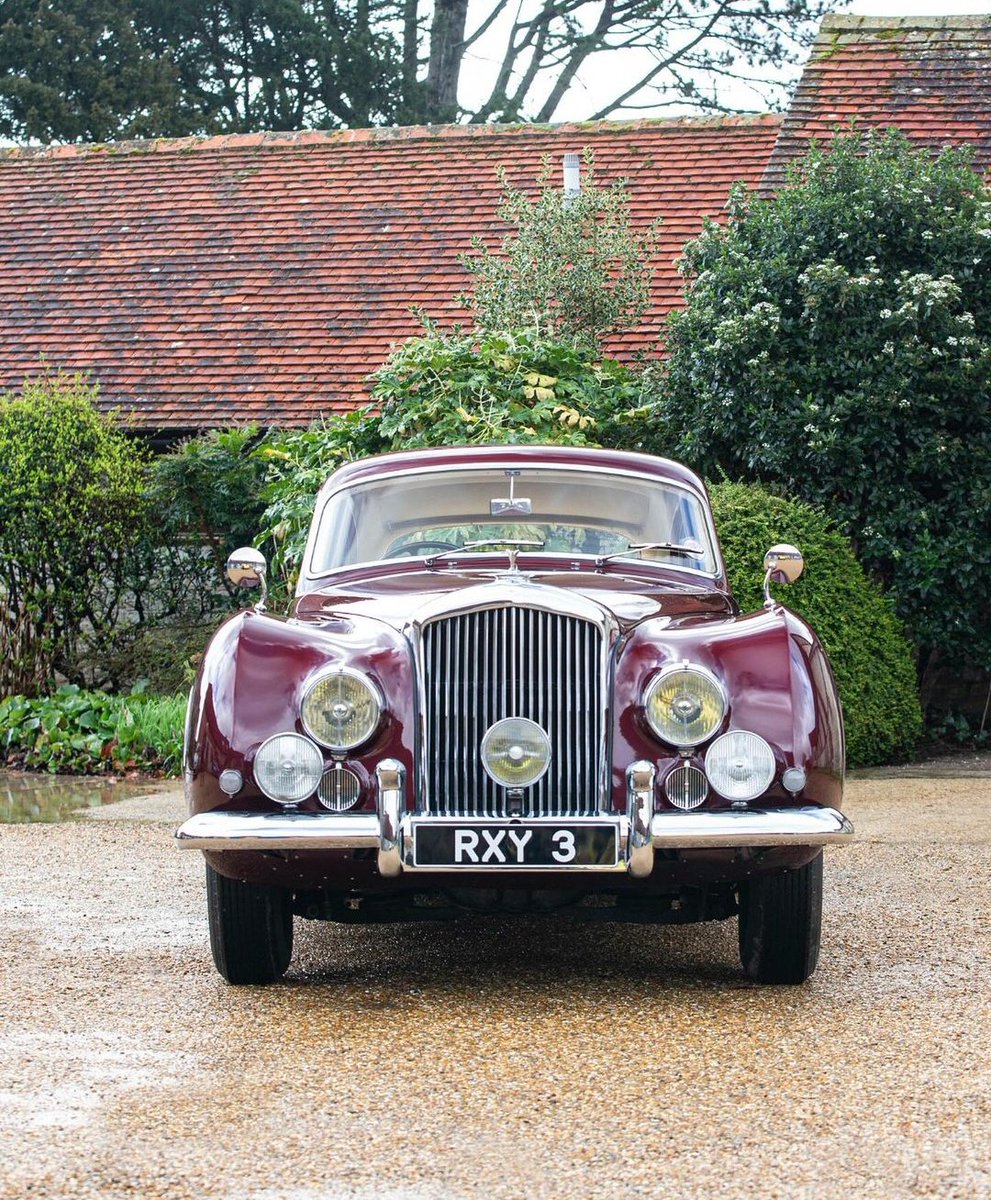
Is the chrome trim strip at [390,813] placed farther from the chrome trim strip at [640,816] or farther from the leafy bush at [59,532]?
the leafy bush at [59,532]

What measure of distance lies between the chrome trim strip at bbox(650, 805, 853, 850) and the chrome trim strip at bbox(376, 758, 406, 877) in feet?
2.14

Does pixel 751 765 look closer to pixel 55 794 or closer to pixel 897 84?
pixel 55 794

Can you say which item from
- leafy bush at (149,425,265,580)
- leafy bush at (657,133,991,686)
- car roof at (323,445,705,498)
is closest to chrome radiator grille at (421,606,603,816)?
car roof at (323,445,705,498)

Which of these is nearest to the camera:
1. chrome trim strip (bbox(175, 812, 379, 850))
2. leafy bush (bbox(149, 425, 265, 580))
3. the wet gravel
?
the wet gravel

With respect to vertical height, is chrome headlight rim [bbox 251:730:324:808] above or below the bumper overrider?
above

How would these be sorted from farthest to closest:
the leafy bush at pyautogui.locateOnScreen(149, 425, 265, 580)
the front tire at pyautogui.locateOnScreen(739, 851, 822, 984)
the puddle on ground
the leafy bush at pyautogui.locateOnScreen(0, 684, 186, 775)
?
1. the leafy bush at pyautogui.locateOnScreen(149, 425, 265, 580)
2. the leafy bush at pyautogui.locateOnScreen(0, 684, 186, 775)
3. the puddle on ground
4. the front tire at pyautogui.locateOnScreen(739, 851, 822, 984)

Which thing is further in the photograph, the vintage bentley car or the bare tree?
the bare tree

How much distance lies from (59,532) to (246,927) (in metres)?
8.02

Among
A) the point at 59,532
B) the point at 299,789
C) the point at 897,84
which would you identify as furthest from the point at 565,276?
the point at 299,789

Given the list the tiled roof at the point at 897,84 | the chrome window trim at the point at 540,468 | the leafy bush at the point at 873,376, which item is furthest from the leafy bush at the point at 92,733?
the tiled roof at the point at 897,84

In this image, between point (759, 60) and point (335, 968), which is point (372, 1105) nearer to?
point (335, 968)

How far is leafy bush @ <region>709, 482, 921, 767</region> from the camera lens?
9797mm

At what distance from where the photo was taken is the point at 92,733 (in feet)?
36.4

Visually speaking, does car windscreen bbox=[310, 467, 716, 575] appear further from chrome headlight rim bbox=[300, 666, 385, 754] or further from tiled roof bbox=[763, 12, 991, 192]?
tiled roof bbox=[763, 12, 991, 192]
